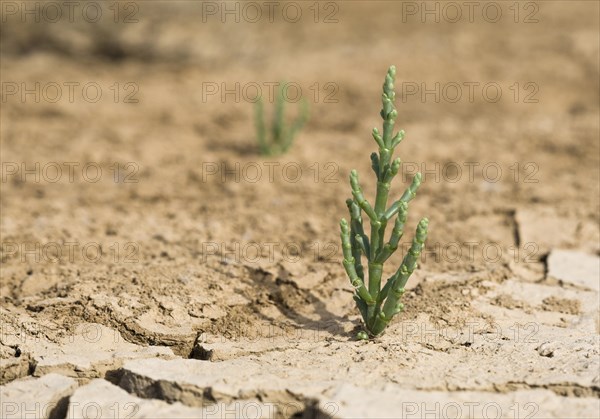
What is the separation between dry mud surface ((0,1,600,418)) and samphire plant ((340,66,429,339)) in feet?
0.42

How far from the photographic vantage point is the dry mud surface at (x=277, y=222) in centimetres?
259

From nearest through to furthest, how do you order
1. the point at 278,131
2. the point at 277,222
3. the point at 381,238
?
the point at 381,238
the point at 277,222
the point at 278,131

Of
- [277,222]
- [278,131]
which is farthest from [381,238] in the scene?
[278,131]

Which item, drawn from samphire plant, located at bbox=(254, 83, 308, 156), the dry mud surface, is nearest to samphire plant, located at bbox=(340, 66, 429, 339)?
the dry mud surface

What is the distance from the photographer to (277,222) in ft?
13.0

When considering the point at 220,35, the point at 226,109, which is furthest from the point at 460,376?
the point at 220,35

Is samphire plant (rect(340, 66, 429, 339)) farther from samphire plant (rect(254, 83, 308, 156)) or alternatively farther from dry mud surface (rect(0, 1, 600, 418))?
samphire plant (rect(254, 83, 308, 156))

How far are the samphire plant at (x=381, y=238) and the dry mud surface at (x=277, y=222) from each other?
0.13 meters

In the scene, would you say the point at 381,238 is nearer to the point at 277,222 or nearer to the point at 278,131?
the point at 277,222

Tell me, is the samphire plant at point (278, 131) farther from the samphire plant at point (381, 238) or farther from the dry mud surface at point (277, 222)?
the samphire plant at point (381, 238)

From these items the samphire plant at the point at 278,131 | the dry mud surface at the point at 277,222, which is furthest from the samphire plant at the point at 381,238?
the samphire plant at the point at 278,131

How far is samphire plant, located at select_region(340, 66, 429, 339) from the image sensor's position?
2.71 meters

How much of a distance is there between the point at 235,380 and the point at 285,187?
1.97 metres

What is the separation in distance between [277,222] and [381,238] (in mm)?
1149
